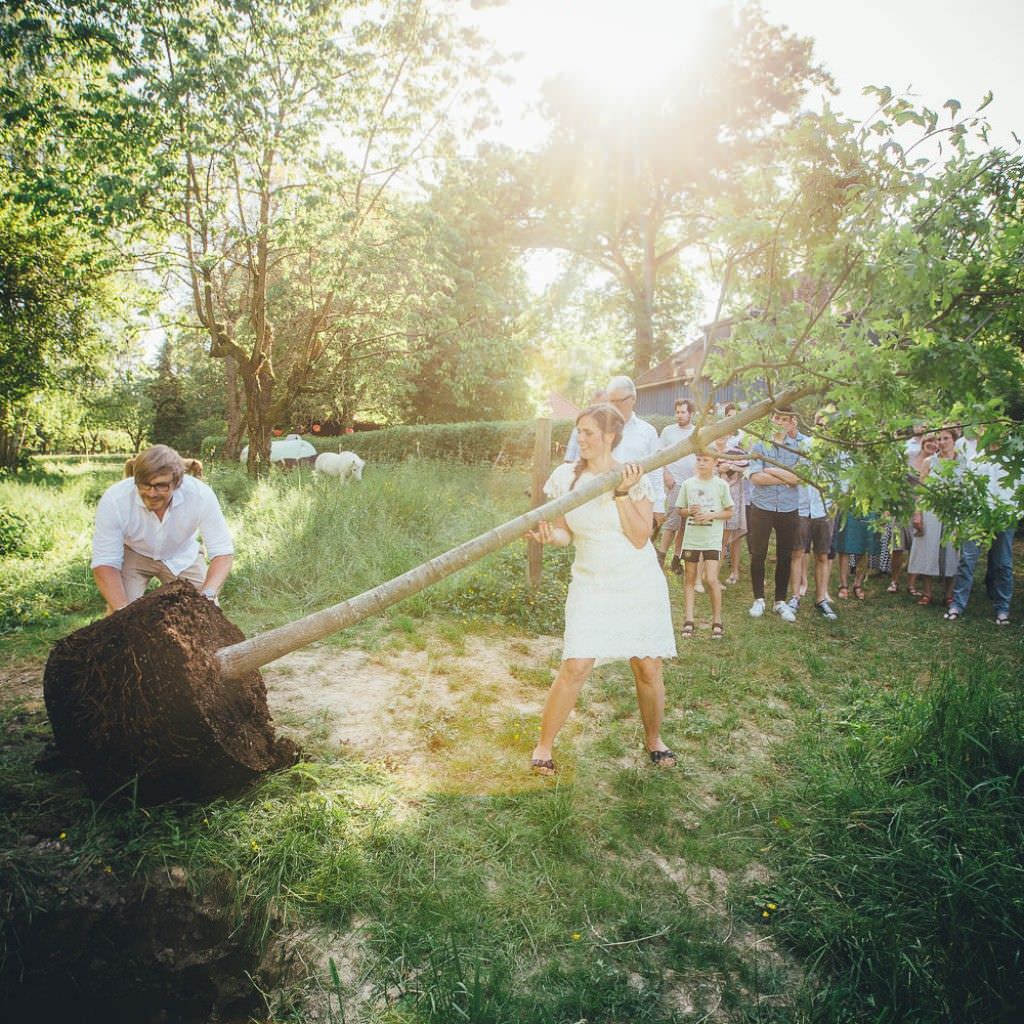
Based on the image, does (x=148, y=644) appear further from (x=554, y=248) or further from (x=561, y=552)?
(x=554, y=248)

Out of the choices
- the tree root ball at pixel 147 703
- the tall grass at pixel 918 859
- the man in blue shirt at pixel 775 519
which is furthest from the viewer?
the man in blue shirt at pixel 775 519

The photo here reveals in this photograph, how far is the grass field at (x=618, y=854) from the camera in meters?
2.25

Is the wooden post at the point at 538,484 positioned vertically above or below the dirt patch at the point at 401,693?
above

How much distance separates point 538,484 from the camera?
7.10 metres

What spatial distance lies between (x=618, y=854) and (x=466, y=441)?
1914 centimetres

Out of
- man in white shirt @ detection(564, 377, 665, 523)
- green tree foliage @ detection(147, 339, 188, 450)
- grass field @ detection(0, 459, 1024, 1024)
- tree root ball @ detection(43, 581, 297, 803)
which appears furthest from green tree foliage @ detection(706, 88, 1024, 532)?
green tree foliage @ detection(147, 339, 188, 450)

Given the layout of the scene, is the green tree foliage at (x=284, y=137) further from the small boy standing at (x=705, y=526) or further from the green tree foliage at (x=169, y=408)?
the green tree foliage at (x=169, y=408)

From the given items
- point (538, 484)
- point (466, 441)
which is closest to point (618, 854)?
point (538, 484)

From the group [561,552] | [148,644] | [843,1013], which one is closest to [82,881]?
[148,644]

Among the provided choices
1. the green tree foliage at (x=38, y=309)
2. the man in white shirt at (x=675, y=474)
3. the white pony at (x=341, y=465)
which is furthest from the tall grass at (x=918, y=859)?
the green tree foliage at (x=38, y=309)

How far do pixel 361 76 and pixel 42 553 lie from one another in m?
10.9

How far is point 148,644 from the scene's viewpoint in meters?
2.70

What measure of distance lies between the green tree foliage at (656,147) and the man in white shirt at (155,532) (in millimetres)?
20764

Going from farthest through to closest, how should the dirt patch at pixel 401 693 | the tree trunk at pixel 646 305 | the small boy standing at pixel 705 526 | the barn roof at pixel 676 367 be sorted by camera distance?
the barn roof at pixel 676 367 < the tree trunk at pixel 646 305 < the small boy standing at pixel 705 526 < the dirt patch at pixel 401 693
